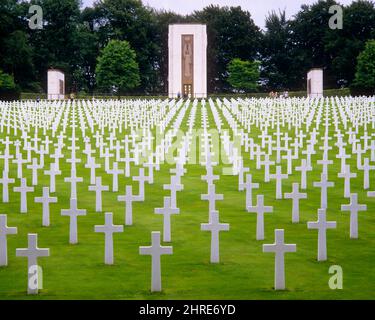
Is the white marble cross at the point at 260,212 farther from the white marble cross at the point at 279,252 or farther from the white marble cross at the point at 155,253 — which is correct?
the white marble cross at the point at 155,253

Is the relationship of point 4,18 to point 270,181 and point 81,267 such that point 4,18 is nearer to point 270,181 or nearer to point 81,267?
point 270,181

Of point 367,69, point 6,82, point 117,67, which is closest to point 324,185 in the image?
point 367,69

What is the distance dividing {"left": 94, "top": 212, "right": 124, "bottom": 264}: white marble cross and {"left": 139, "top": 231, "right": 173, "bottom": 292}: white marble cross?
1.20 m

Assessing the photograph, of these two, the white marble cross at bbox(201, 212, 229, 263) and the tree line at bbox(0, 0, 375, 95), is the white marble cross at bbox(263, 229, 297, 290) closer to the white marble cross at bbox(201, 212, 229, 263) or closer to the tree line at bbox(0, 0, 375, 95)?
the white marble cross at bbox(201, 212, 229, 263)

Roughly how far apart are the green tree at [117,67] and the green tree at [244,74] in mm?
8879

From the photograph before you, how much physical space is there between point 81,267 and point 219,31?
244 ft

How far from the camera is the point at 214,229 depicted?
1045 cm

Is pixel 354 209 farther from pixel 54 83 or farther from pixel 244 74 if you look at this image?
pixel 244 74

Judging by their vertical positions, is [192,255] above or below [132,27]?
below

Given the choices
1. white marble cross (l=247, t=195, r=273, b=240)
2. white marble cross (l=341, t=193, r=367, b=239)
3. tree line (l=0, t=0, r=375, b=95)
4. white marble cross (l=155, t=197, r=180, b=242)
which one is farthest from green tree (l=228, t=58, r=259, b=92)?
white marble cross (l=155, t=197, r=180, b=242)

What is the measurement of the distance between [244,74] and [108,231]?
66.3 m

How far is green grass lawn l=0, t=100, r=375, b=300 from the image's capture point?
9.42m

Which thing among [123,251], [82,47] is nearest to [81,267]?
[123,251]
